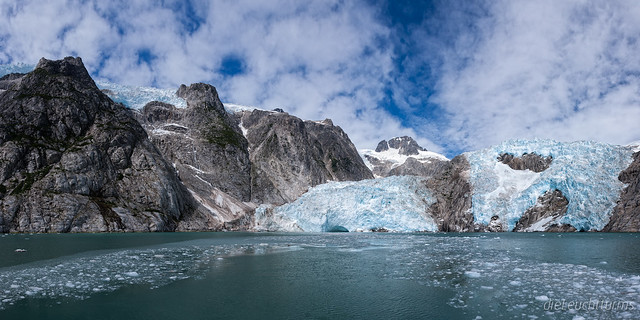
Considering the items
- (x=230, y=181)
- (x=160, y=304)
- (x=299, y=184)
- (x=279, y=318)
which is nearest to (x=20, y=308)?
(x=160, y=304)

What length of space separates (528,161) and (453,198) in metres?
15.9

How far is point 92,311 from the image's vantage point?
40.0 feet

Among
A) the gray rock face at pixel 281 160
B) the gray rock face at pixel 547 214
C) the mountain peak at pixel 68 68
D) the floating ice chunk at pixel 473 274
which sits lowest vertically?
the floating ice chunk at pixel 473 274

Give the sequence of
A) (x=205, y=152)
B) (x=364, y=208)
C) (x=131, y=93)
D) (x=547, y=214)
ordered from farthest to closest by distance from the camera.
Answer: (x=131, y=93), (x=205, y=152), (x=364, y=208), (x=547, y=214)

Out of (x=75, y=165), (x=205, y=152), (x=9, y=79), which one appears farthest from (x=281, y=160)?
(x=9, y=79)

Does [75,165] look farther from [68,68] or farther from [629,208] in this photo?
[629,208]

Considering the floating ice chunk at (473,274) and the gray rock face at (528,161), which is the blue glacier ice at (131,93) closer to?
the gray rock face at (528,161)

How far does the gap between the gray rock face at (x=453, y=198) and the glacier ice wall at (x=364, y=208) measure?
1.99 m

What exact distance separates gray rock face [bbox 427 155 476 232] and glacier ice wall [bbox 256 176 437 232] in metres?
1.99

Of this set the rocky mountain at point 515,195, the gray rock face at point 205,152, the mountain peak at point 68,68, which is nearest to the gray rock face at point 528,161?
the rocky mountain at point 515,195

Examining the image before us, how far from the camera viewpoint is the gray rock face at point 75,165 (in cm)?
7619

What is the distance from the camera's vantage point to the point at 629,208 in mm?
54844

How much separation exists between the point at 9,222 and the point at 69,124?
3222 centimetres

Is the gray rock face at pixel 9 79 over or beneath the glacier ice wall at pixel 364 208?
over
